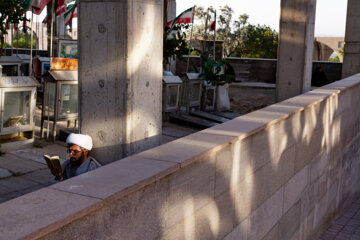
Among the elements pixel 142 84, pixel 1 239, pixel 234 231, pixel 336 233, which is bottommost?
pixel 336 233

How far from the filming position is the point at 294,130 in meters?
5.05

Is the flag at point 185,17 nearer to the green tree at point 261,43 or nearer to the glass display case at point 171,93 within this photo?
the glass display case at point 171,93

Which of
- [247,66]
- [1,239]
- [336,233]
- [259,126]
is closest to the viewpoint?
[1,239]

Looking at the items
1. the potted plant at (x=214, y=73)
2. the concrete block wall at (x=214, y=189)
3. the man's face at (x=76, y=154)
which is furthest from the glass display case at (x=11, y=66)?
the man's face at (x=76, y=154)

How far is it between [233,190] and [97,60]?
1413 mm

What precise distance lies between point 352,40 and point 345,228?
886cm

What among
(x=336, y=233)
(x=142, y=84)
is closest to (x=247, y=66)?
(x=336, y=233)

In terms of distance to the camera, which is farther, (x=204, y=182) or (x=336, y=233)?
(x=336, y=233)

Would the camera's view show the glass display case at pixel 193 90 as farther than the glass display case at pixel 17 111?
Yes

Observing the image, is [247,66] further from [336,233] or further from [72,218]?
[72,218]

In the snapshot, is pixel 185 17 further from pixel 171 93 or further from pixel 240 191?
pixel 240 191

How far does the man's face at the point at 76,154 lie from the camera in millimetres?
3901

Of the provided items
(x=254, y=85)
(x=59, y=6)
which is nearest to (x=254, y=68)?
(x=254, y=85)

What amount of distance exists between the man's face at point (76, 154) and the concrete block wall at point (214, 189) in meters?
0.92
